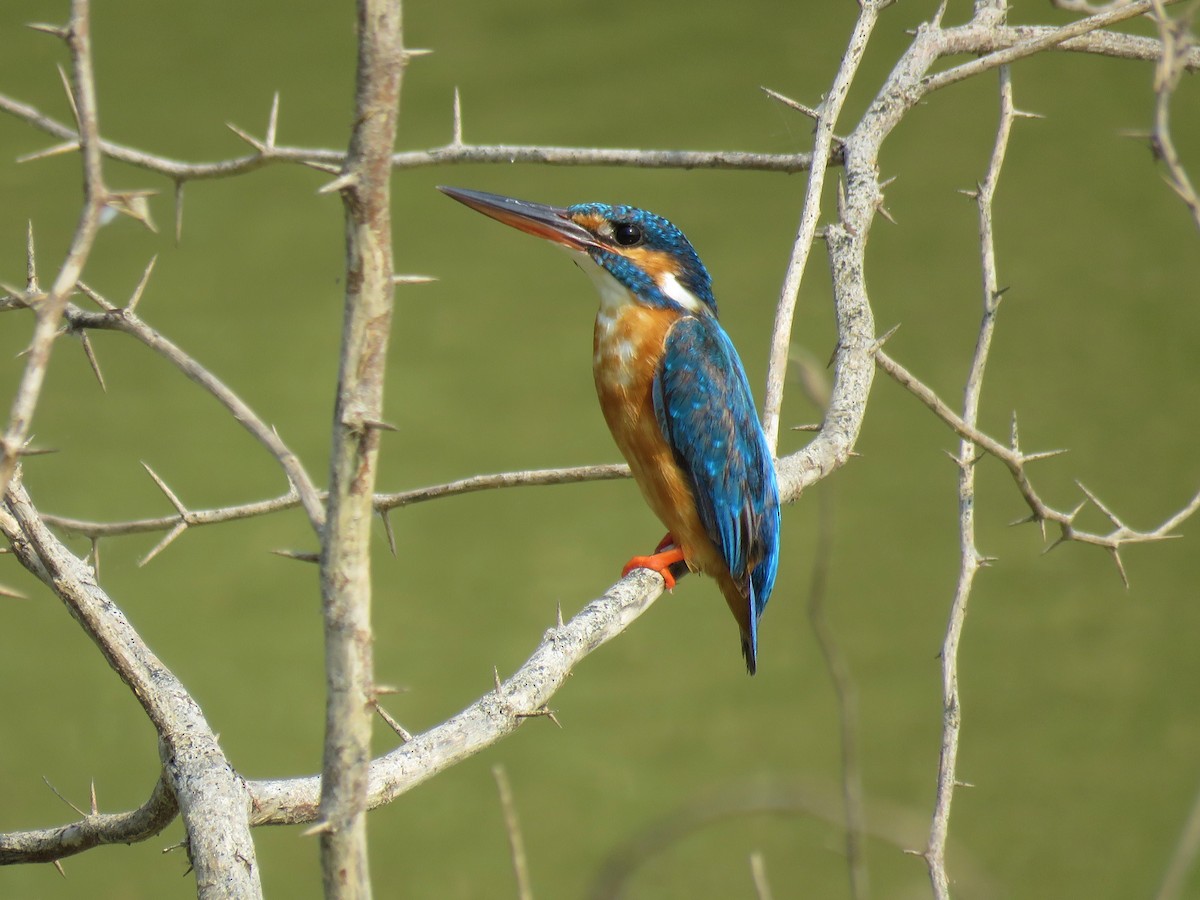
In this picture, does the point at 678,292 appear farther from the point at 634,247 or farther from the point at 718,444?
the point at 718,444

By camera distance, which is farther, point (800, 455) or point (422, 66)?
point (422, 66)

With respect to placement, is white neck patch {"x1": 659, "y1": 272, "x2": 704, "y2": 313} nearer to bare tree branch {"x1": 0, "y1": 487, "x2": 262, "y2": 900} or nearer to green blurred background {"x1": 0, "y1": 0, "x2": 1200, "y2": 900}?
bare tree branch {"x1": 0, "y1": 487, "x2": 262, "y2": 900}

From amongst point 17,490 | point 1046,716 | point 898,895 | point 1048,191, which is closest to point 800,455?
point 17,490

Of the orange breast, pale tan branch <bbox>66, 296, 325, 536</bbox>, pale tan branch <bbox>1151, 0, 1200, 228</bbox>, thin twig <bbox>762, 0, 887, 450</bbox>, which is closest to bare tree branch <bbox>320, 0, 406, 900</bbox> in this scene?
pale tan branch <bbox>66, 296, 325, 536</bbox>

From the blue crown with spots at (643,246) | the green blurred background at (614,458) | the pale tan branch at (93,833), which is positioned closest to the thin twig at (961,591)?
the blue crown with spots at (643,246)

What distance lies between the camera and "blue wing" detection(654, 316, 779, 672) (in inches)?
74.4

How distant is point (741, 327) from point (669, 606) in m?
0.90

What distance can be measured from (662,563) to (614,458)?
2.25 metres

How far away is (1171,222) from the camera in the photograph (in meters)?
4.05

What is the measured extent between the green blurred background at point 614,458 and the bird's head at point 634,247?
193cm

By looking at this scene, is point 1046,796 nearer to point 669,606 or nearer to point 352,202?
point 669,606

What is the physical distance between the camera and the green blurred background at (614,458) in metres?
3.68

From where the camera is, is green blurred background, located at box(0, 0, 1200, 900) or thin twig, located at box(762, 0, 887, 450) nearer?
thin twig, located at box(762, 0, 887, 450)

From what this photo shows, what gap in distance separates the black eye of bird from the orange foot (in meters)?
0.49
